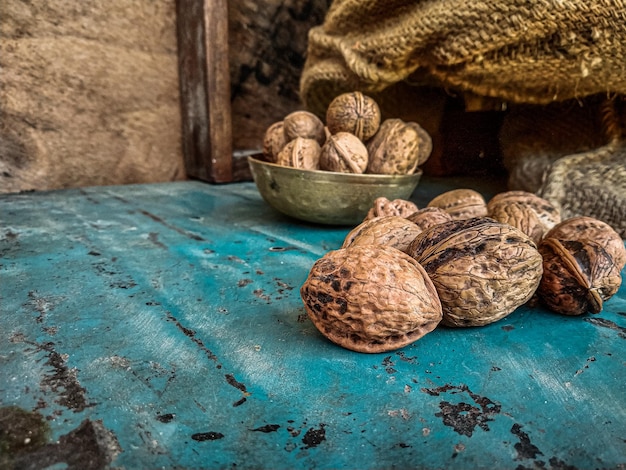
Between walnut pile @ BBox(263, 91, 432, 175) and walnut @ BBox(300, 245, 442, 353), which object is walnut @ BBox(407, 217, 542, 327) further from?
walnut pile @ BBox(263, 91, 432, 175)

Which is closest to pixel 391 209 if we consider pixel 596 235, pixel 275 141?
pixel 596 235

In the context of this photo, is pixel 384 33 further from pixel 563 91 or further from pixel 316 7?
pixel 316 7

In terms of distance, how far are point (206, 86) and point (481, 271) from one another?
6.45 ft

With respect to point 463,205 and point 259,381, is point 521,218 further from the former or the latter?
point 259,381

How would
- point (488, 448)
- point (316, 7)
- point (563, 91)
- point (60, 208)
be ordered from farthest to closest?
point (316, 7)
point (60, 208)
point (563, 91)
point (488, 448)

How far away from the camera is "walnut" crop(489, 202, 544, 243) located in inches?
52.9

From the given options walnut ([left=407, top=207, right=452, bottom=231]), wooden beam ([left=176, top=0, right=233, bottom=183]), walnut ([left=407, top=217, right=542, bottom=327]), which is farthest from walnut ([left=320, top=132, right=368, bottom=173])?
wooden beam ([left=176, top=0, right=233, bottom=183])

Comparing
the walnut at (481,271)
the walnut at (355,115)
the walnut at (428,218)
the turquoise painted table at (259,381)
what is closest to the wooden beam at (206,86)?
the walnut at (355,115)

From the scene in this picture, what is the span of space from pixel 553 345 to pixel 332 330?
45 centimetres

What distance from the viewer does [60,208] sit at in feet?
6.53

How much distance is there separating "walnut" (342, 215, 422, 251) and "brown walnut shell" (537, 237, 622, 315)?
314 millimetres

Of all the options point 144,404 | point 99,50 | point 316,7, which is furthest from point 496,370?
point 316,7

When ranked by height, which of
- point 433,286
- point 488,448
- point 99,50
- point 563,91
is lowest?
point 488,448

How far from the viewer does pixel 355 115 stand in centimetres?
174
